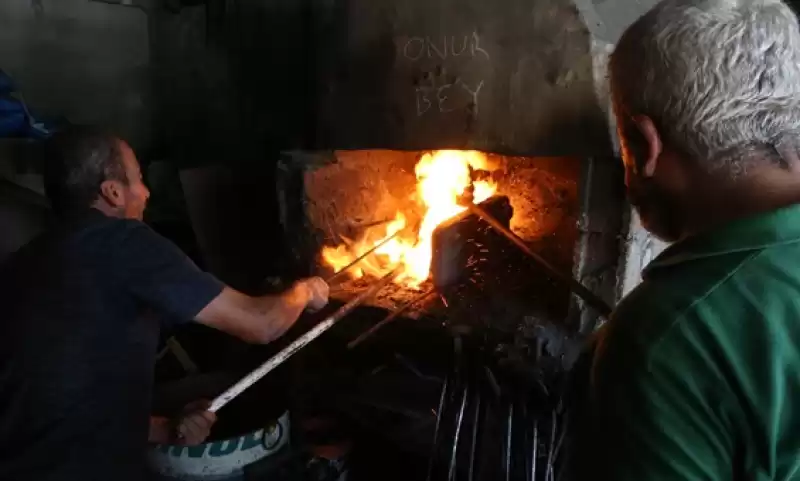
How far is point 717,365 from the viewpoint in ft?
2.68

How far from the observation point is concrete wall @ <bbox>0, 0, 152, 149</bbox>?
2910mm

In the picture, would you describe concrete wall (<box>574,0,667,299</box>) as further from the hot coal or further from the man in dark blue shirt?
the man in dark blue shirt

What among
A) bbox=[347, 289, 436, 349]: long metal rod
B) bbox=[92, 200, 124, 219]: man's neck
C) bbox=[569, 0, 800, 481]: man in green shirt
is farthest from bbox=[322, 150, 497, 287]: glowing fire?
bbox=[569, 0, 800, 481]: man in green shirt

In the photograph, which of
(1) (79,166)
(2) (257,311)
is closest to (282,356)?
(2) (257,311)

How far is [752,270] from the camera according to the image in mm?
828

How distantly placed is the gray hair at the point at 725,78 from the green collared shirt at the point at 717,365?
10cm

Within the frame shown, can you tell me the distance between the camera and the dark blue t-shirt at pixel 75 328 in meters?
1.55

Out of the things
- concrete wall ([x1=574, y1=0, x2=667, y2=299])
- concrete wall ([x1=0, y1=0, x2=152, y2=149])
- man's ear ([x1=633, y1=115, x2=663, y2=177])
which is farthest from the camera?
concrete wall ([x1=0, y1=0, x2=152, y2=149])

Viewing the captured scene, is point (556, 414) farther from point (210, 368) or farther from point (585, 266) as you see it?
point (210, 368)

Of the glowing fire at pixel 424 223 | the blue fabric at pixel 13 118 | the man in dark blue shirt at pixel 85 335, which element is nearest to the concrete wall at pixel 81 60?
the blue fabric at pixel 13 118

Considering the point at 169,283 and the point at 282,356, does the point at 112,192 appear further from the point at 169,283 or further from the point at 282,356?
the point at 282,356

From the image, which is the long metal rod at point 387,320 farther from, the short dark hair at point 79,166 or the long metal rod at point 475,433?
the short dark hair at point 79,166

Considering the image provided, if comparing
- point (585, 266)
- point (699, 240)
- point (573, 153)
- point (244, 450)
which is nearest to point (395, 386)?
point (244, 450)

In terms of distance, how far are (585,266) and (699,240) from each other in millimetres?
1240
